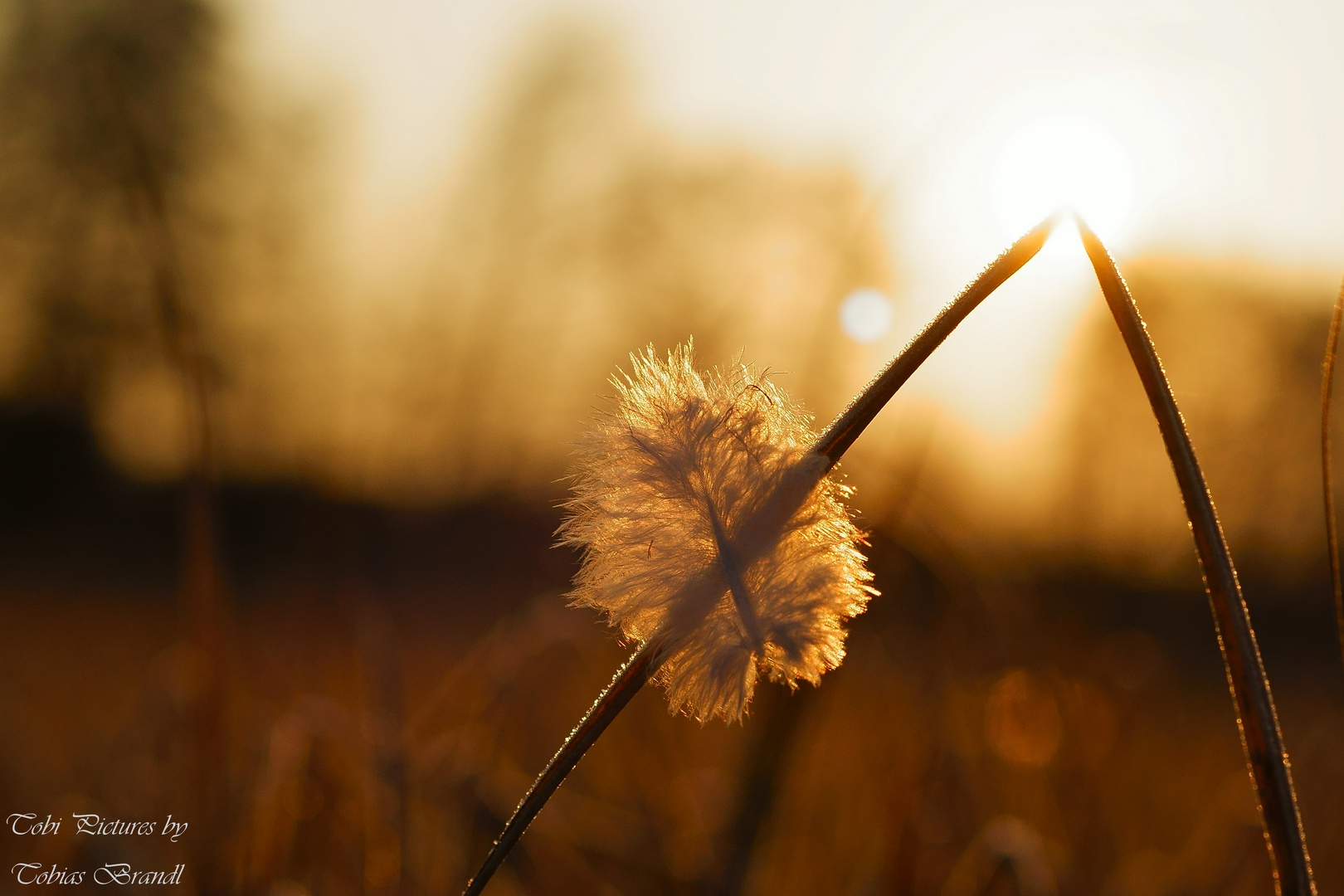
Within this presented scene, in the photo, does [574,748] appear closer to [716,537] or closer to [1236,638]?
Result: [716,537]

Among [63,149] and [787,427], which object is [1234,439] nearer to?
[787,427]

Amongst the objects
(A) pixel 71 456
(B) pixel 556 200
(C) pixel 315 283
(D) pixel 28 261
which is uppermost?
(B) pixel 556 200

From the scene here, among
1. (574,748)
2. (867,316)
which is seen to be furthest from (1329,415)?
(867,316)

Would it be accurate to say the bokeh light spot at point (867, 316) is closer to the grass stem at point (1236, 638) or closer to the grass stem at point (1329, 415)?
the grass stem at point (1329, 415)

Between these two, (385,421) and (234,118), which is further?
(234,118)

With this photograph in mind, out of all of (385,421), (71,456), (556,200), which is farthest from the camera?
(71,456)

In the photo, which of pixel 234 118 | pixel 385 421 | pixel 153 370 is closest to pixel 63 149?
pixel 234 118
